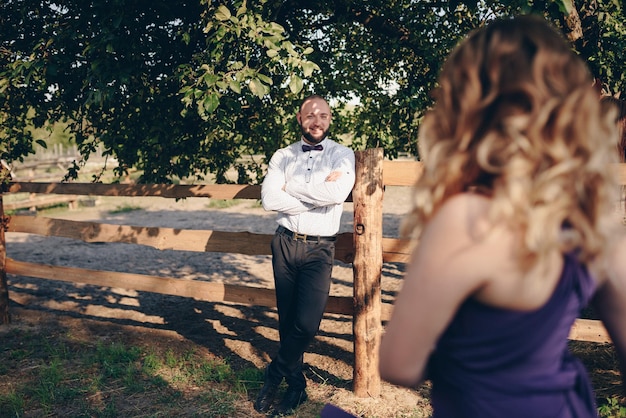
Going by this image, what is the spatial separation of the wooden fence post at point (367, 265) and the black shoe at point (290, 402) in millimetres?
460

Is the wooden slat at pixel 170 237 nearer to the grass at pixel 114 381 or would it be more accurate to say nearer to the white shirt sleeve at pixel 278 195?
the white shirt sleeve at pixel 278 195

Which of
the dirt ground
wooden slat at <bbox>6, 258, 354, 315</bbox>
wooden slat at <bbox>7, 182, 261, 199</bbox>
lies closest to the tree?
wooden slat at <bbox>7, 182, 261, 199</bbox>

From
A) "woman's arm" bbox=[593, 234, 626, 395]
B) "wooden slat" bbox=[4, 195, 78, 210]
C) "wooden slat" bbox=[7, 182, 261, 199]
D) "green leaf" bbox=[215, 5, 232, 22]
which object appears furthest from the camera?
"wooden slat" bbox=[4, 195, 78, 210]

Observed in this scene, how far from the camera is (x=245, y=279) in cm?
841

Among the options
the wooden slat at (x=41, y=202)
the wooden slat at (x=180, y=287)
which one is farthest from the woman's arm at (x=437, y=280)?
the wooden slat at (x=41, y=202)

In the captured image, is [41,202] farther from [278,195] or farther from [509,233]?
[509,233]

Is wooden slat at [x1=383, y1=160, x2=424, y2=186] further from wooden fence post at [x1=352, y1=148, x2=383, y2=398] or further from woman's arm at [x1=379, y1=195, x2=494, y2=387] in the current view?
woman's arm at [x1=379, y1=195, x2=494, y2=387]

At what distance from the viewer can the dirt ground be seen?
13.9ft

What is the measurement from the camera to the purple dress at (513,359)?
40.3 inches

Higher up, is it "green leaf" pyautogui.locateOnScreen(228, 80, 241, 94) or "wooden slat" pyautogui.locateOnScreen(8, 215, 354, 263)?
"green leaf" pyautogui.locateOnScreen(228, 80, 241, 94)

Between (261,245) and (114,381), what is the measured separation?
5.50 feet

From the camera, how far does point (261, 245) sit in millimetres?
4445

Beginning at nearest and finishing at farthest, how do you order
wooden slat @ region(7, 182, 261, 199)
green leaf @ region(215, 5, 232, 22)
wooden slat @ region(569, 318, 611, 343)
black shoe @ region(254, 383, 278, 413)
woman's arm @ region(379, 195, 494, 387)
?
woman's arm @ region(379, 195, 494, 387)
green leaf @ region(215, 5, 232, 22)
wooden slat @ region(569, 318, 611, 343)
black shoe @ region(254, 383, 278, 413)
wooden slat @ region(7, 182, 261, 199)

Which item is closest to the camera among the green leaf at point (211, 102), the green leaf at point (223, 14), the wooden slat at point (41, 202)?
the green leaf at point (211, 102)
